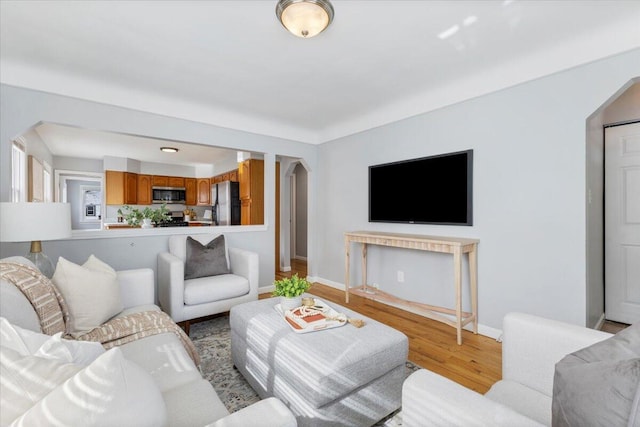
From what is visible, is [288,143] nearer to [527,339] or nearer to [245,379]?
[245,379]

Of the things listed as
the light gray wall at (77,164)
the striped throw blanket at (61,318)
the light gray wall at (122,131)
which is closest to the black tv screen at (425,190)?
the light gray wall at (122,131)

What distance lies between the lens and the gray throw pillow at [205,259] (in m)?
3.02

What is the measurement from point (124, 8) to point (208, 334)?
2568 millimetres

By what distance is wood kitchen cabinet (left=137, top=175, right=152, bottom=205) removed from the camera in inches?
266

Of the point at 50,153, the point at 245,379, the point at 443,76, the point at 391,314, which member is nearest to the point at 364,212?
the point at 391,314

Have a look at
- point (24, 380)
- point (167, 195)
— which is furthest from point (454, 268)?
point (167, 195)

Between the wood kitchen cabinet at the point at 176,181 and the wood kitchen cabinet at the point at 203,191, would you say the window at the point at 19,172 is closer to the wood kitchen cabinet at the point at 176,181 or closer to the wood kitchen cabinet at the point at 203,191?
the wood kitchen cabinet at the point at 176,181

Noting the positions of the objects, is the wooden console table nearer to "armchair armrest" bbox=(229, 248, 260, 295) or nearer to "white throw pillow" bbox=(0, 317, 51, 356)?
"armchair armrest" bbox=(229, 248, 260, 295)

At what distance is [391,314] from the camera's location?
3.22 m

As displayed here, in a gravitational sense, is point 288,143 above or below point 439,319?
above

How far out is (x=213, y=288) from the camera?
278cm

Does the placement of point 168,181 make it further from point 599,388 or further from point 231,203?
point 599,388

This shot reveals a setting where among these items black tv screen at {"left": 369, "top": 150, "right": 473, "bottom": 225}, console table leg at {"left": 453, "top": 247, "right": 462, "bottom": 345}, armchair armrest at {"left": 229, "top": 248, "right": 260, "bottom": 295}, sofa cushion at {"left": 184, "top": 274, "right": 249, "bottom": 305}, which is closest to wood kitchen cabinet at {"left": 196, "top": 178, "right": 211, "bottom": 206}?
armchair armrest at {"left": 229, "top": 248, "right": 260, "bottom": 295}

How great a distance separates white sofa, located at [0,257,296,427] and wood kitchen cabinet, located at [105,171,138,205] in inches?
215
